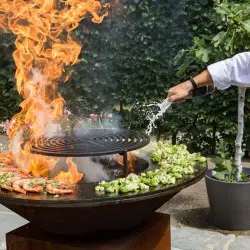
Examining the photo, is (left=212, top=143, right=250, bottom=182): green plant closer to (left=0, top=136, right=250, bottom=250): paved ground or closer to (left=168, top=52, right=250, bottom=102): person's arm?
(left=0, top=136, right=250, bottom=250): paved ground

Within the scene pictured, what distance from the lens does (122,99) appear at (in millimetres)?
7402

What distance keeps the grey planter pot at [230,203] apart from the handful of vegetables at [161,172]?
1176 millimetres

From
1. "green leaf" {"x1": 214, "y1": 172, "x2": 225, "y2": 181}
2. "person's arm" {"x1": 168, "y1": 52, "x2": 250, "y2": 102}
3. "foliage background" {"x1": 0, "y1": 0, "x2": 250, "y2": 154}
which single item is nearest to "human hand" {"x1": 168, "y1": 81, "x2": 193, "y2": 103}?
"person's arm" {"x1": 168, "y1": 52, "x2": 250, "y2": 102}

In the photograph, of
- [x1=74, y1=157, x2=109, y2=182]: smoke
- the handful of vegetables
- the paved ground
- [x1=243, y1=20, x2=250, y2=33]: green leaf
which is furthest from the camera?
[x1=243, y1=20, x2=250, y2=33]: green leaf

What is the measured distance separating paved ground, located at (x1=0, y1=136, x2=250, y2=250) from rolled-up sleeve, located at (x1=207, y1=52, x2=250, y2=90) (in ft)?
5.80

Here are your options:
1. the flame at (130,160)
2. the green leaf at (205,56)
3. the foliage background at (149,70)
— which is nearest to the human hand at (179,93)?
the flame at (130,160)

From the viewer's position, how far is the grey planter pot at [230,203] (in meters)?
4.28

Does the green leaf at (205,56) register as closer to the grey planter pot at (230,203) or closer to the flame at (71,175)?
the grey planter pot at (230,203)

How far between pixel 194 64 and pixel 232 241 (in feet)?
10.8

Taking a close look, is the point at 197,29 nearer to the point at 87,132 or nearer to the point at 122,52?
the point at 122,52

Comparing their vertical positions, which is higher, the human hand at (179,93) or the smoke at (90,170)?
the human hand at (179,93)

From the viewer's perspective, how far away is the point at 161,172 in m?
2.79

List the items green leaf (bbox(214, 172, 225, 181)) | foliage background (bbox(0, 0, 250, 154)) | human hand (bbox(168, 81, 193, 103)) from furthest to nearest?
foliage background (bbox(0, 0, 250, 154)), green leaf (bbox(214, 172, 225, 181)), human hand (bbox(168, 81, 193, 103))

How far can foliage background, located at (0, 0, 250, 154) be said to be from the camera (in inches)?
262
